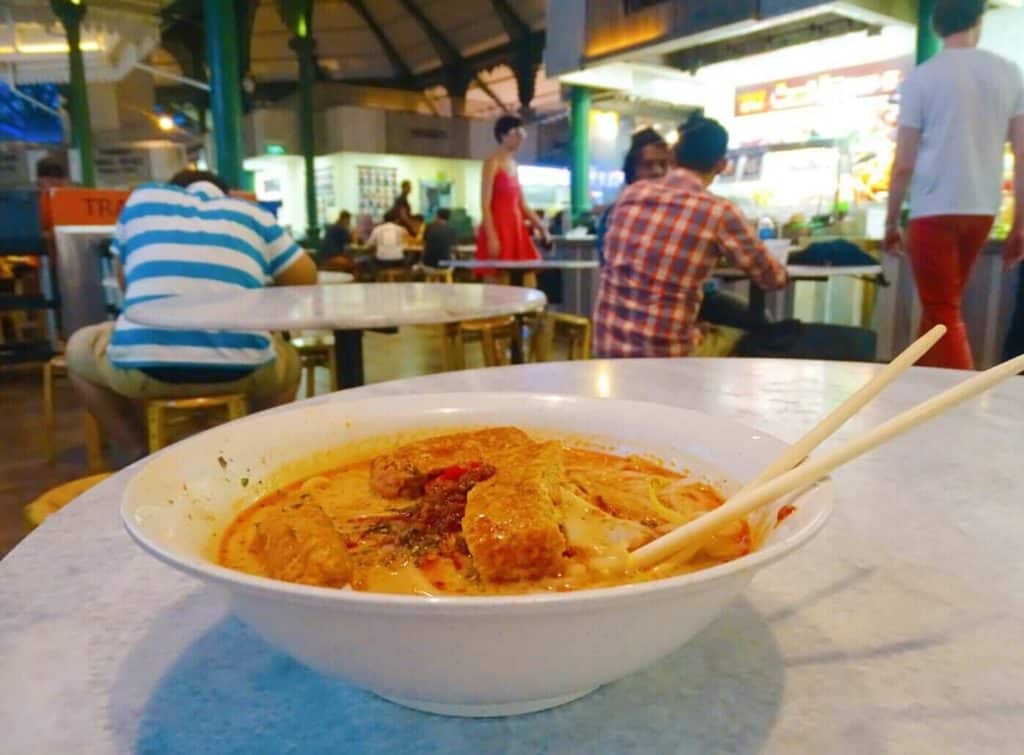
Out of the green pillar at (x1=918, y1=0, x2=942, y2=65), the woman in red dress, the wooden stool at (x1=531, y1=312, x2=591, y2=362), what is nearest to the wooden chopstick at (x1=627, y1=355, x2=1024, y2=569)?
the wooden stool at (x1=531, y1=312, x2=591, y2=362)

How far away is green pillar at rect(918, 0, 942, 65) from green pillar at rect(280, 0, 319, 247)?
9.26 m

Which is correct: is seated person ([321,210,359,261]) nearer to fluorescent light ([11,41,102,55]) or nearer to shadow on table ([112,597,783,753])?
fluorescent light ([11,41,102,55])

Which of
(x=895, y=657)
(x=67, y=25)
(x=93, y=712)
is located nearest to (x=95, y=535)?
(x=93, y=712)

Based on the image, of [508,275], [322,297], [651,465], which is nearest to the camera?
[651,465]

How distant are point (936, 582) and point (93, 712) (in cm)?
60

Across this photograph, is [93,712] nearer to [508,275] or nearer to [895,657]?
[895,657]

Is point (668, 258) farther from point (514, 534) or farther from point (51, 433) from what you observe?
point (51, 433)

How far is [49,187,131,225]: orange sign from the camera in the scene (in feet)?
20.3

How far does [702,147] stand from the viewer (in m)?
→ 2.96

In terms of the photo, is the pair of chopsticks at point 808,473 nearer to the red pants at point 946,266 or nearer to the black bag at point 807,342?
the black bag at point 807,342

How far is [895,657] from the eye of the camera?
496 millimetres

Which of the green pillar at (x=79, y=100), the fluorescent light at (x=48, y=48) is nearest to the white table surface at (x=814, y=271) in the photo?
the green pillar at (x=79, y=100)

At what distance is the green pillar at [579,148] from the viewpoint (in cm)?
805

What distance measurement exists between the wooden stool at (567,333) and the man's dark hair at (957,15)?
2075mm
